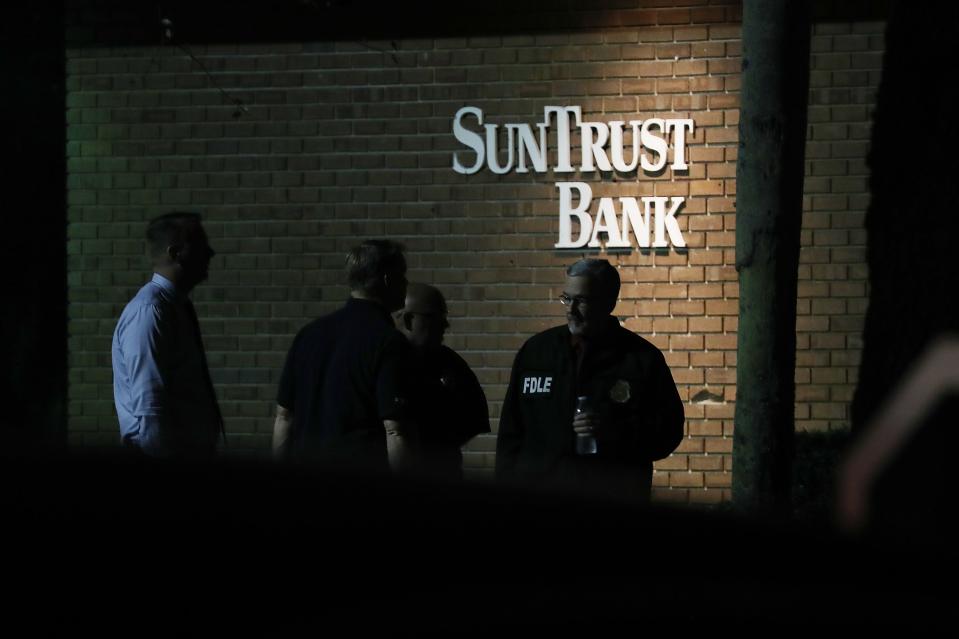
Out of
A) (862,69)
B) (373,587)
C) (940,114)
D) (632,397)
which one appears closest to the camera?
(373,587)

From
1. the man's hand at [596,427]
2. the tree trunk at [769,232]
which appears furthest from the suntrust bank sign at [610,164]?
the man's hand at [596,427]

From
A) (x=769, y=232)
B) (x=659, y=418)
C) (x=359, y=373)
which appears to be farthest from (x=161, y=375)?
(x=769, y=232)

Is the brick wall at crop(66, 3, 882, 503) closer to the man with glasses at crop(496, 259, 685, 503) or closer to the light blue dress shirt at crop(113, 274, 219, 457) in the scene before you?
the man with glasses at crop(496, 259, 685, 503)

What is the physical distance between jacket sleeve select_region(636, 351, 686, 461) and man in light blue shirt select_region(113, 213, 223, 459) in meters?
1.61

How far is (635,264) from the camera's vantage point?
895 centimetres

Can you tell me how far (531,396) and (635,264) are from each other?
4.08 meters

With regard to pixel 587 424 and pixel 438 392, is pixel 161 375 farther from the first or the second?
pixel 587 424

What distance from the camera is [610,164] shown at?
8.95 meters

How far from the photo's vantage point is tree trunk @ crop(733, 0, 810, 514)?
234 inches

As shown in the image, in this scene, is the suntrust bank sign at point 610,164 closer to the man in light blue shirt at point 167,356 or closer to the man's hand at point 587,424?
the man in light blue shirt at point 167,356

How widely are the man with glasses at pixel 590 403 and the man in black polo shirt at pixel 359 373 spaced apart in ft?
1.57

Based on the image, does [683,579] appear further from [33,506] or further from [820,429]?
[820,429]

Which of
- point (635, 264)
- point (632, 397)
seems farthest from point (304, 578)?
point (635, 264)

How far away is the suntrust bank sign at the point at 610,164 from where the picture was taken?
8.91 meters
